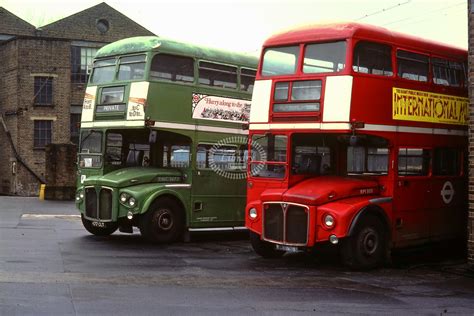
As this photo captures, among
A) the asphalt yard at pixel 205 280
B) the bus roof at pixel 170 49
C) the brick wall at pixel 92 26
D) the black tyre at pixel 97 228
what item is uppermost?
the brick wall at pixel 92 26

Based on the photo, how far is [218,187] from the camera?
52.9 ft

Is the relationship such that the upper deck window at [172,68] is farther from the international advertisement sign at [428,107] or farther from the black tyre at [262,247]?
the international advertisement sign at [428,107]

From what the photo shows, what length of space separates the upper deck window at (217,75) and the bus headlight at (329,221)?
5558 millimetres

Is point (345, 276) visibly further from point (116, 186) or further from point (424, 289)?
point (116, 186)

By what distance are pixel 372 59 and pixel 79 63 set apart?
3316 centimetres

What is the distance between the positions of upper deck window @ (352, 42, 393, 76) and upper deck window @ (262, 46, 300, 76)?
45.2 inches

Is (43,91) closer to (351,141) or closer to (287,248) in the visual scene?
(287,248)

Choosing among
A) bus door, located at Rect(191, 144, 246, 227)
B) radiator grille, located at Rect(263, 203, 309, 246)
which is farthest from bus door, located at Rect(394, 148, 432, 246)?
bus door, located at Rect(191, 144, 246, 227)

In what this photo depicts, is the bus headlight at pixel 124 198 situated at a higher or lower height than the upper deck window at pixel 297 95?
lower

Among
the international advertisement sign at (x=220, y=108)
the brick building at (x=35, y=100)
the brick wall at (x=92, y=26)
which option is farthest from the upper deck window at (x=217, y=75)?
the brick wall at (x=92, y=26)

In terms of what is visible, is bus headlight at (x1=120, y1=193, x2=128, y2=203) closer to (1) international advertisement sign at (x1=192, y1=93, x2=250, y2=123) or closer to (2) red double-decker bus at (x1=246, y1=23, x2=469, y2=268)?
(1) international advertisement sign at (x1=192, y1=93, x2=250, y2=123)

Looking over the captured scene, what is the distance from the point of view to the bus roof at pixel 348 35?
11828 millimetres

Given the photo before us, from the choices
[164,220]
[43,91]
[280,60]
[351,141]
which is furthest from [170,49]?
[43,91]

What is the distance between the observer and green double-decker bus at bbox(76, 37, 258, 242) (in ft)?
48.9
